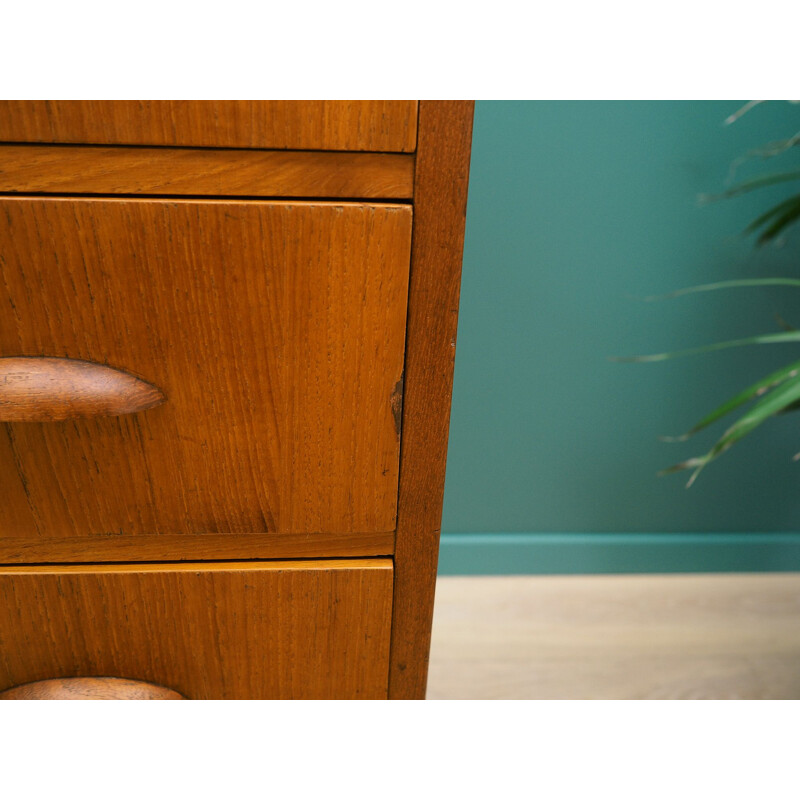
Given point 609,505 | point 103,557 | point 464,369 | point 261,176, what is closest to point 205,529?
point 103,557

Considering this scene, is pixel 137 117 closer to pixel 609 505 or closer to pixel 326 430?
pixel 326 430

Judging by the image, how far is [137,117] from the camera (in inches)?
10.0

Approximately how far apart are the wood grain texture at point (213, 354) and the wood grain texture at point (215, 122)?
23 millimetres

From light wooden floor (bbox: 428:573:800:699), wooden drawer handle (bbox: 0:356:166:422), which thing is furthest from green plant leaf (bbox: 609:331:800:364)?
wooden drawer handle (bbox: 0:356:166:422)

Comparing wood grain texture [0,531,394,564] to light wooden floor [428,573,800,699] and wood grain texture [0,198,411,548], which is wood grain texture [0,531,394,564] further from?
light wooden floor [428,573,800,699]

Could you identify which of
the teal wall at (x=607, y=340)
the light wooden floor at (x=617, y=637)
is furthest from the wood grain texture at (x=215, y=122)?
the light wooden floor at (x=617, y=637)

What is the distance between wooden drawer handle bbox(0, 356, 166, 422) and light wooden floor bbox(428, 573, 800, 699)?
0.62m

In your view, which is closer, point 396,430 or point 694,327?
point 396,430

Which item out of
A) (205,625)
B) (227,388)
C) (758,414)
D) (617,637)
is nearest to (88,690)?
(205,625)

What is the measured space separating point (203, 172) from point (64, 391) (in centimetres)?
10

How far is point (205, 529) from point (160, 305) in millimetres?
107

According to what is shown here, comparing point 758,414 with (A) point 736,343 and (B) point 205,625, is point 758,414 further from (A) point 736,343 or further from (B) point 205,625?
(B) point 205,625

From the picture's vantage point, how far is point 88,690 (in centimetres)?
32

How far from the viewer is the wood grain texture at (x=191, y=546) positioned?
0.31m
